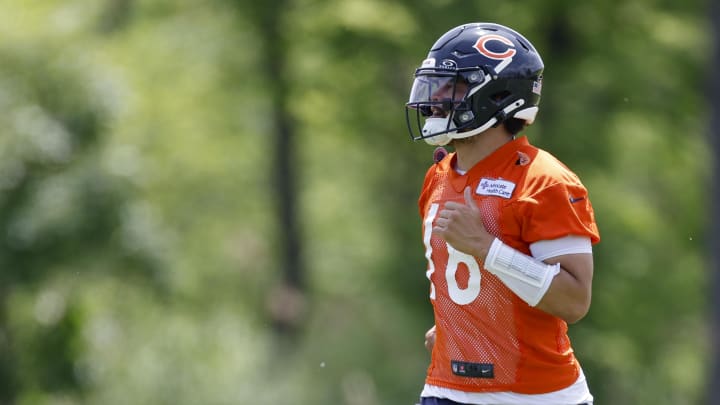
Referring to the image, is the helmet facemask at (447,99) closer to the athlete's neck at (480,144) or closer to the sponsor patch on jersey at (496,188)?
the athlete's neck at (480,144)

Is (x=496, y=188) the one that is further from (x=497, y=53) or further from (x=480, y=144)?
(x=497, y=53)

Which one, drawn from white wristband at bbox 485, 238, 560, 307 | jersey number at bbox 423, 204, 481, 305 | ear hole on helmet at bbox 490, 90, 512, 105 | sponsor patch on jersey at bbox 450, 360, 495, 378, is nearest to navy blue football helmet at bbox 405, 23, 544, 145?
ear hole on helmet at bbox 490, 90, 512, 105

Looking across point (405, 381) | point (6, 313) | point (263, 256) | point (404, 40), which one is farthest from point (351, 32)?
point (263, 256)

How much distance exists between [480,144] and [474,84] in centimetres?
23

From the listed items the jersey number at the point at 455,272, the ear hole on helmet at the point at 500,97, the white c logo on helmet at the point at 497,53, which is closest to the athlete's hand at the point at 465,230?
the jersey number at the point at 455,272

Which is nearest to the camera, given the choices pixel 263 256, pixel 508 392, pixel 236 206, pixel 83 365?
pixel 508 392

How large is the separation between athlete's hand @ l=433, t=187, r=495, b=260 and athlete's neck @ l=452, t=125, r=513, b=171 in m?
0.33

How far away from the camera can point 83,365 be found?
1384cm

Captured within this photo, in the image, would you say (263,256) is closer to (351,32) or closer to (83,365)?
(351,32)

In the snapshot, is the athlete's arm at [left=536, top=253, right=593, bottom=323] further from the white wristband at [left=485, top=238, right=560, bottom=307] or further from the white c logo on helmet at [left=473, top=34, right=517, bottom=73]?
the white c logo on helmet at [left=473, top=34, right=517, bottom=73]

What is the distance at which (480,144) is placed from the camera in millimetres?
4289

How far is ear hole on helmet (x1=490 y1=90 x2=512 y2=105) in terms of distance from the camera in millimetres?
4227

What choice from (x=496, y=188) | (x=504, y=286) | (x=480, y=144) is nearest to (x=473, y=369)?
(x=504, y=286)

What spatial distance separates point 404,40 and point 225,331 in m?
5.69
